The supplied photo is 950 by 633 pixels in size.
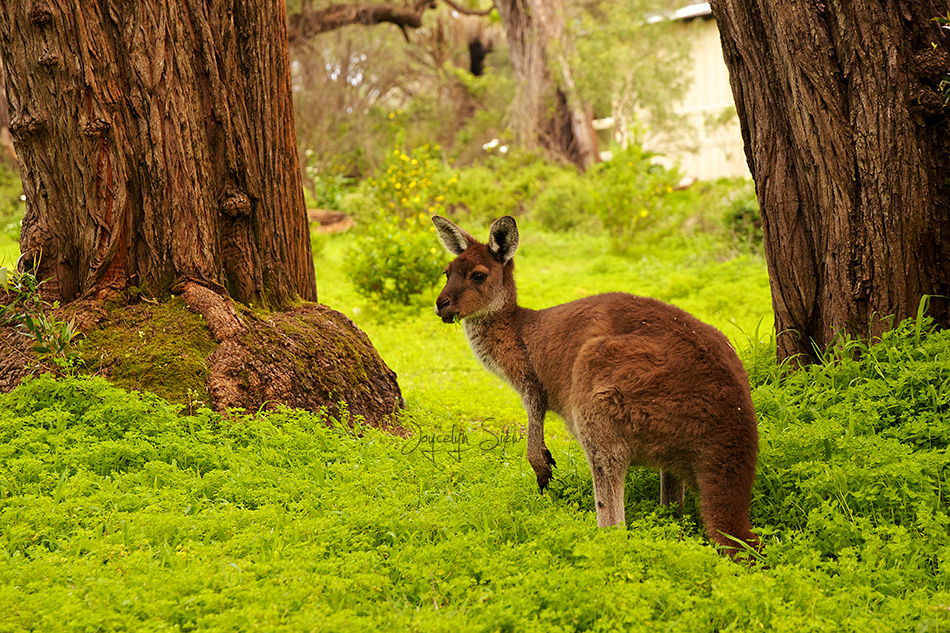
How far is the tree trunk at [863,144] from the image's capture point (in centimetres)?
498

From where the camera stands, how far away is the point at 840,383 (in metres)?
4.99

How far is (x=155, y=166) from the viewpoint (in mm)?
5633

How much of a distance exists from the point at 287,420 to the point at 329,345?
0.99 m

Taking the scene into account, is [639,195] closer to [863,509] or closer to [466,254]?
[466,254]

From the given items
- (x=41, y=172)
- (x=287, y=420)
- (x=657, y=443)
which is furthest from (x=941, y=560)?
(x=41, y=172)

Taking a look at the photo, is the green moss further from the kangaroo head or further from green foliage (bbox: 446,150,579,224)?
green foliage (bbox: 446,150,579,224)

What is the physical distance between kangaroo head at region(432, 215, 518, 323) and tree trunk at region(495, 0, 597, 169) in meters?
18.5

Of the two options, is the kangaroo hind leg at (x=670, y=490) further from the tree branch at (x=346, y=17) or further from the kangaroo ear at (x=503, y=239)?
the tree branch at (x=346, y=17)

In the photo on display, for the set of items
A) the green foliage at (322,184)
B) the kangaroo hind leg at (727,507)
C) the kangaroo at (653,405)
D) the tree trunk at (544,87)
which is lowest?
the kangaroo hind leg at (727,507)

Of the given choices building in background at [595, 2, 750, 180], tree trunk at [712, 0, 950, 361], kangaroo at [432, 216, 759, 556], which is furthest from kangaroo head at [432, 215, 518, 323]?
building in background at [595, 2, 750, 180]

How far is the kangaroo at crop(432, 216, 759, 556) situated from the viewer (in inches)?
146

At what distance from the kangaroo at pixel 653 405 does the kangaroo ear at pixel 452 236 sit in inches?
35.3

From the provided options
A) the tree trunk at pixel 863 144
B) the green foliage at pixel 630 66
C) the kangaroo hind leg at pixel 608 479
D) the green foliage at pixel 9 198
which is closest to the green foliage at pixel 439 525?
the kangaroo hind leg at pixel 608 479

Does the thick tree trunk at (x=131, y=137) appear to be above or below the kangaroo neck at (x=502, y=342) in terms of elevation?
above
